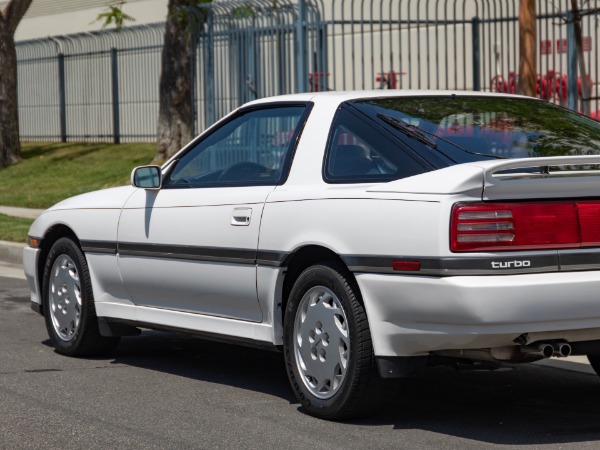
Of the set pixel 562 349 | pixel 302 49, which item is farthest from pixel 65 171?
pixel 562 349

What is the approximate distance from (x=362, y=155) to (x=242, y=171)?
932 mm

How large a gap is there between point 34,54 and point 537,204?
27.4m

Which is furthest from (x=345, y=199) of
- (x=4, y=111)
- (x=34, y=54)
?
(x=34, y=54)

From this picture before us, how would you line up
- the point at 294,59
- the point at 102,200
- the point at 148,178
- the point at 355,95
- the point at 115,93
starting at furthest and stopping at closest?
the point at 115,93 → the point at 294,59 → the point at 102,200 → the point at 148,178 → the point at 355,95

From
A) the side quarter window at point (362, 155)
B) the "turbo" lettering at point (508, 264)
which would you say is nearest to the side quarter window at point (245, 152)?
the side quarter window at point (362, 155)

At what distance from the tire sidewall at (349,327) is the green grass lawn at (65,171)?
15.1m

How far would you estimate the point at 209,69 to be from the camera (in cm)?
1753

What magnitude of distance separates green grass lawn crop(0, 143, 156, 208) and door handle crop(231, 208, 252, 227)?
14.6 metres

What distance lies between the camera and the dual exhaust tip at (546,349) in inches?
223

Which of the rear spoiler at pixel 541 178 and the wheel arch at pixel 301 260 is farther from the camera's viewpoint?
the wheel arch at pixel 301 260

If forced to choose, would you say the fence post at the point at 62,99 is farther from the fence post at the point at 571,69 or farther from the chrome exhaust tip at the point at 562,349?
the chrome exhaust tip at the point at 562,349

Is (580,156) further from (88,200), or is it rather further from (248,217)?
(88,200)

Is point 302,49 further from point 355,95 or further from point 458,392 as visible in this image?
point 458,392

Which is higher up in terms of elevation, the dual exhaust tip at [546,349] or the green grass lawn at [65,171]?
the green grass lawn at [65,171]
